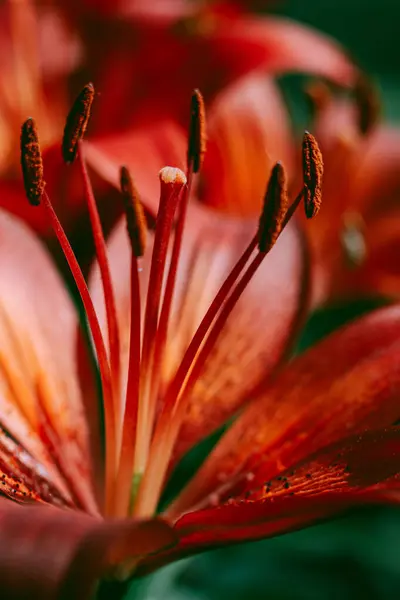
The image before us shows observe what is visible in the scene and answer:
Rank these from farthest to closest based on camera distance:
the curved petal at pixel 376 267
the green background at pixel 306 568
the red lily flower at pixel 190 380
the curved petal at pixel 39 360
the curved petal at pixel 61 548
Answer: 1. the curved petal at pixel 376 267
2. the green background at pixel 306 568
3. the curved petal at pixel 39 360
4. the red lily flower at pixel 190 380
5. the curved petal at pixel 61 548

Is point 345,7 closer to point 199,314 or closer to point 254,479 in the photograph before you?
point 199,314

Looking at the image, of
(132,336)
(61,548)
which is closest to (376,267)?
(132,336)

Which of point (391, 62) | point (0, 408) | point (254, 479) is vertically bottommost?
point (391, 62)

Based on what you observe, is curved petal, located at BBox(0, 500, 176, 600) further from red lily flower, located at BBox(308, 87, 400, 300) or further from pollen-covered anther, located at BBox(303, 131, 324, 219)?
red lily flower, located at BBox(308, 87, 400, 300)

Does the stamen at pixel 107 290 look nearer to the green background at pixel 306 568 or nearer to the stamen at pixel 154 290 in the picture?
the stamen at pixel 154 290

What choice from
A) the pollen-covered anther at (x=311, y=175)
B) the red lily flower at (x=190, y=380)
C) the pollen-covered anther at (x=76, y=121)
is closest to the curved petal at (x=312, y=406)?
the red lily flower at (x=190, y=380)

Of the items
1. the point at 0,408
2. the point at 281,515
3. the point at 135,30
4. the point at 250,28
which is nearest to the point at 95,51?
the point at 135,30
